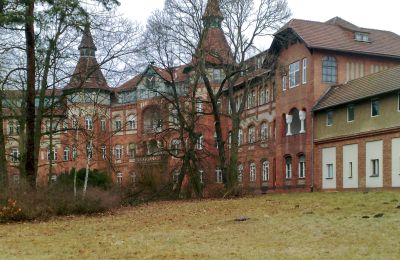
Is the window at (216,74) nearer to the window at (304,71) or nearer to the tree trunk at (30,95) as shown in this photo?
the window at (304,71)

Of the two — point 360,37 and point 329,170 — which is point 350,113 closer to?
point 329,170

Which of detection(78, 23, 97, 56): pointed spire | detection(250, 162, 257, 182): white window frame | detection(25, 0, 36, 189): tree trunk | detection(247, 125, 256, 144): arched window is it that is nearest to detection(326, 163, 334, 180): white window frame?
detection(250, 162, 257, 182): white window frame

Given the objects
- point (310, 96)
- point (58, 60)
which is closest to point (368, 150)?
point (310, 96)

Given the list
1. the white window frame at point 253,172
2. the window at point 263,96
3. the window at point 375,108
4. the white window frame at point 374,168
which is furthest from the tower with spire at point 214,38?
the white window frame at point 253,172

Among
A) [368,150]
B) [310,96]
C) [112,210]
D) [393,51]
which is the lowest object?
[112,210]

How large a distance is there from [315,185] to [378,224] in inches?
1080

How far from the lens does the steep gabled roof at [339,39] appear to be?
4453cm

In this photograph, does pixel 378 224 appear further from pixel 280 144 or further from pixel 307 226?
pixel 280 144

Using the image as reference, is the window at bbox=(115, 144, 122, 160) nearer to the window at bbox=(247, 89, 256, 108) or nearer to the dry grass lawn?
the window at bbox=(247, 89, 256, 108)

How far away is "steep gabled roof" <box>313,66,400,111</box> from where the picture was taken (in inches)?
1463

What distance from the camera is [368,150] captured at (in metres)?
39.1

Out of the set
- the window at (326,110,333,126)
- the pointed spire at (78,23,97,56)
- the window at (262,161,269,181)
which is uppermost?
the pointed spire at (78,23,97,56)

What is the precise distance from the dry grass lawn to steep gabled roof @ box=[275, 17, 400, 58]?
69.5 feet

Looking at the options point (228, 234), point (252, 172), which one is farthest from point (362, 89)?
point (228, 234)
